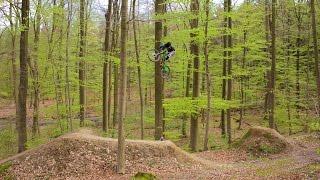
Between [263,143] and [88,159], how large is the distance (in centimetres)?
930

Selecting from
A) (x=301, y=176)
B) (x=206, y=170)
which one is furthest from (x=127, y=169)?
(x=301, y=176)

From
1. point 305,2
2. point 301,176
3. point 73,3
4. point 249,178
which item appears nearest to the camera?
point 301,176

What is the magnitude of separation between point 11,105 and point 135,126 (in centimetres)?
2213

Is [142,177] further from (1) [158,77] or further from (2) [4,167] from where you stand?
(1) [158,77]

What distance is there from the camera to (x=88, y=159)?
13906mm

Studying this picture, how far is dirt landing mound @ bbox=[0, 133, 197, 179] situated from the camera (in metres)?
13.3

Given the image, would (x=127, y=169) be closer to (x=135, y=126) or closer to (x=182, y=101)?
(x=182, y=101)

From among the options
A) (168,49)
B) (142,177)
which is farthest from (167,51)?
(142,177)

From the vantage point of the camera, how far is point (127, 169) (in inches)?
541

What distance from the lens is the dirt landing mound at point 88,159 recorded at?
13305 millimetres

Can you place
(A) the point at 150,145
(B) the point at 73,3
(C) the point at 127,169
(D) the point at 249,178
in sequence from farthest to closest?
(B) the point at 73,3 < (A) the point at 150,145 < (C) the point at 127,169 < (D) the point at 249,178

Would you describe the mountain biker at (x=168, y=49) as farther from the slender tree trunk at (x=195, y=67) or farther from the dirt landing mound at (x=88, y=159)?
the dirt landing mound at (x=88, y=159)

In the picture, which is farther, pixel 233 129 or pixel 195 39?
pixel 233 129

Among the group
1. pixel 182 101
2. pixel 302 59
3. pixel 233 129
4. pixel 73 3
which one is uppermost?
pixel 73 3
